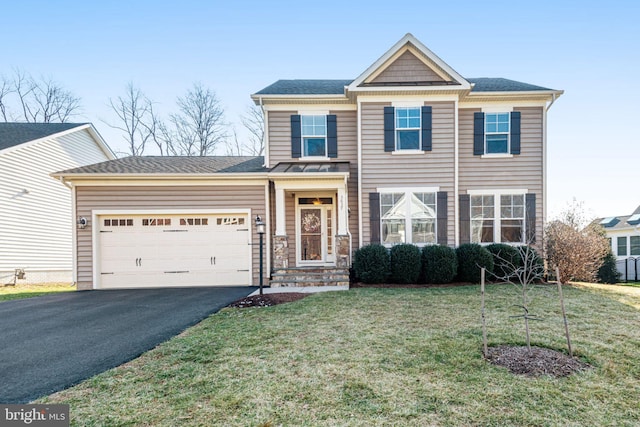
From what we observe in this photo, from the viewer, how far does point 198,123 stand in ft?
→ 74.8

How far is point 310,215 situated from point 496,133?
669 centimetres

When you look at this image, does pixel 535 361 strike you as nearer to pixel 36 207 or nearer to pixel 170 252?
pixel 170 252

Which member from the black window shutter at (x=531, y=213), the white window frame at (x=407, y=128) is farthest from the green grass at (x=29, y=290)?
the black window shutter at (x=531, y=213)

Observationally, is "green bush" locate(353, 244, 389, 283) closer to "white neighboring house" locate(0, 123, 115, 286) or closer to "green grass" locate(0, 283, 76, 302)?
"green grass" locate(0, 283, 76, 302)

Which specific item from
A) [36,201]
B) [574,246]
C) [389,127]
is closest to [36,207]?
[36,201]

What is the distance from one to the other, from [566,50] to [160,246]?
1671cm

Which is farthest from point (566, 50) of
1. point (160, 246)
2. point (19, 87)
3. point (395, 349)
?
point (19, 87)

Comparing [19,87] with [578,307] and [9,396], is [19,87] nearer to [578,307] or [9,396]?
[9,396]

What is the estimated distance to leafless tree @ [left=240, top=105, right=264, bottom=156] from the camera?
70.3 ft

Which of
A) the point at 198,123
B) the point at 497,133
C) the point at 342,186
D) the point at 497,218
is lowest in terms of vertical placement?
the point at 497,218

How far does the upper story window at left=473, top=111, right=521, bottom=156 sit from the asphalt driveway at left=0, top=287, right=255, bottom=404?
8.81 metres

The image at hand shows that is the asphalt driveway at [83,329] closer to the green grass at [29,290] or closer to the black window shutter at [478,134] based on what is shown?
the green grass at [29,290]

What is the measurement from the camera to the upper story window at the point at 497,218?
32.9 feet

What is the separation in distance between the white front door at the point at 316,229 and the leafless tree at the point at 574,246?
268 inches
